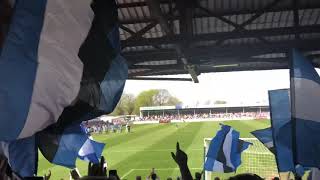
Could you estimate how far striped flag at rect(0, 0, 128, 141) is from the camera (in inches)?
87.0

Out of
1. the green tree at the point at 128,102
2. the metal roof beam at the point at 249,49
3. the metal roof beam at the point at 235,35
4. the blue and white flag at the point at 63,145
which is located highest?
the metal roof beam at the point at 235,35

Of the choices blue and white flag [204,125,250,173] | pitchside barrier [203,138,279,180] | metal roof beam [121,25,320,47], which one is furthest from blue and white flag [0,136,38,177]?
pitchside barrier [203,138,279,180]

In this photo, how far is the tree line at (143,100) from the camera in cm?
11215

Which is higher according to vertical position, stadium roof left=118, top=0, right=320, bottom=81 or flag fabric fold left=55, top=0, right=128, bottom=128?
stadium roof left=118, top=0, right=320, bottom=81

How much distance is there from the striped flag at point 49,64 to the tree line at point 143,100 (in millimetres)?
103491

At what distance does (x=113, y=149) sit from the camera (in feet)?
105

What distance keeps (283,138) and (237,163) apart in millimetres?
4962

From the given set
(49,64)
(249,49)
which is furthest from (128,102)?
(49,64)

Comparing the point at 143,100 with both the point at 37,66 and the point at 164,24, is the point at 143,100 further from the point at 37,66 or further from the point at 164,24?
the point at 37,66

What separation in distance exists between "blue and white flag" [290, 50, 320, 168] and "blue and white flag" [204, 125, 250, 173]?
19.4 feet

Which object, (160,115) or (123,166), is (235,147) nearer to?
(123,166)

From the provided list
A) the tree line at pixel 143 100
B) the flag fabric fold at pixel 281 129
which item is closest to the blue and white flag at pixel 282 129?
the flag fabric fold at pixel 281 129

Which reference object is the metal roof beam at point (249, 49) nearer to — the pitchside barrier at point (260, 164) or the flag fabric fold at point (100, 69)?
the flag fabric fold at point (100, 69)

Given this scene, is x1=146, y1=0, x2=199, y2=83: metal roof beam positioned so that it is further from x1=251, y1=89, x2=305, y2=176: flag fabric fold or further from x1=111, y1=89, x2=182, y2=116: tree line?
x1=111, y1=89, x2=182, y2=116: tree line
